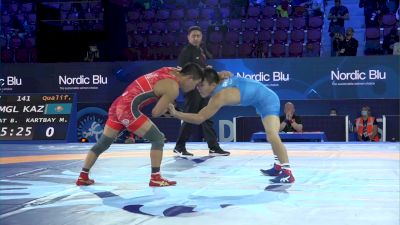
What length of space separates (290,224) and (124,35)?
1135cm

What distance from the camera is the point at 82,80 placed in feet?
37.4

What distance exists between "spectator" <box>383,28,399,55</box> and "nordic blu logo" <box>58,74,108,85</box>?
19.3 ft

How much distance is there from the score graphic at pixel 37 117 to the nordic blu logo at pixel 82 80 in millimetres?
1627

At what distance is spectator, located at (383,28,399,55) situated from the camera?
11766mm

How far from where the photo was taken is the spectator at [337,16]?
12867 mm

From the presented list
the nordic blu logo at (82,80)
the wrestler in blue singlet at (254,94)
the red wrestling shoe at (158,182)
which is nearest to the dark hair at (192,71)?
the wrestler in blue singlet at (254,94)

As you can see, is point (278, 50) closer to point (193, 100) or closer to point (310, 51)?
point (310, 51)

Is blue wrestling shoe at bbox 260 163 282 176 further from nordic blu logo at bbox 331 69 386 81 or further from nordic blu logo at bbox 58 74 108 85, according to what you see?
nordic blu logo at bbox 58 74 108 85

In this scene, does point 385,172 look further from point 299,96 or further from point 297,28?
point 297,28

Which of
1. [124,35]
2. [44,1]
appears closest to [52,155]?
[124,35]

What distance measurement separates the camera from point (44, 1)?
1466cm

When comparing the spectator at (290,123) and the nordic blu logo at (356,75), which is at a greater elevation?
the nordic blu logo at (356,75)

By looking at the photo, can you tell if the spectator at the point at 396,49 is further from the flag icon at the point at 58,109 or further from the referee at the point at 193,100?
the flag icon at the point at 58,109

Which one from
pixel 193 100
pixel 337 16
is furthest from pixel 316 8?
pixel 193 100
